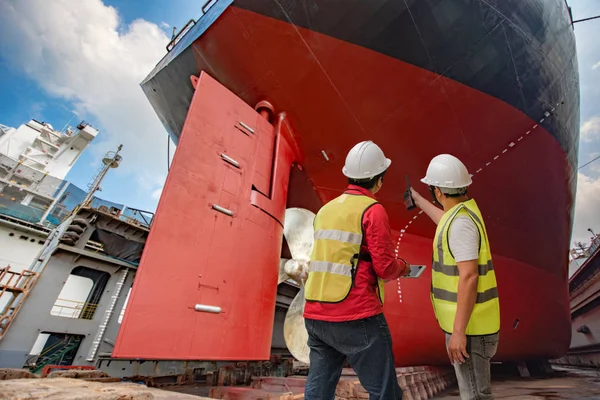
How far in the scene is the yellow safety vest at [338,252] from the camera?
1320mm

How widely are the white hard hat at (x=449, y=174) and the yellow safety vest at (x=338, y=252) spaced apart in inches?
26.2

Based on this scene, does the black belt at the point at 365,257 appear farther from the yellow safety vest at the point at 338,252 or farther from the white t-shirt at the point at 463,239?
the white t-shirt at the point at 463,239

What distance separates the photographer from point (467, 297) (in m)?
1.34

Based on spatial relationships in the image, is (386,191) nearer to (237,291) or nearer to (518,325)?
(237,291)

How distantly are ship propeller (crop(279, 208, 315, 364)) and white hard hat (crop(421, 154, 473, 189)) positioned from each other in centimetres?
227

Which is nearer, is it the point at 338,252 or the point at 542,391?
the point at 338,252

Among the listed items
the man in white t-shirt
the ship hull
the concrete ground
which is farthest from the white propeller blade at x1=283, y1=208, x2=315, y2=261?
the man in white t-shirt

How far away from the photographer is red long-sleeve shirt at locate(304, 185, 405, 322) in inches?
49.4

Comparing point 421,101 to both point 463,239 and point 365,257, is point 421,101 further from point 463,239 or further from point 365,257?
point 365,257

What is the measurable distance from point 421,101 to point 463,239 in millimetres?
3352

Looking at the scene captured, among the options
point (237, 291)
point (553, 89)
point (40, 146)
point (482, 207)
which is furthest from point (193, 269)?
point (40, 146)

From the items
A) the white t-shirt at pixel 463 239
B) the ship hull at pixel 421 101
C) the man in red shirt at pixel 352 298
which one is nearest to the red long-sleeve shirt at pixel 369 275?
the man in red shirt at pixel 352 298

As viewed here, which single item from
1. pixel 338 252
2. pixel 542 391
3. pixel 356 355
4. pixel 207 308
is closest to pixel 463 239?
pixel 338 252

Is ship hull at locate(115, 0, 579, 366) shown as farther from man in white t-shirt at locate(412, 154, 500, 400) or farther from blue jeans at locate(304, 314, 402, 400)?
blue jeans at locate(304, 314, 402, 400)
